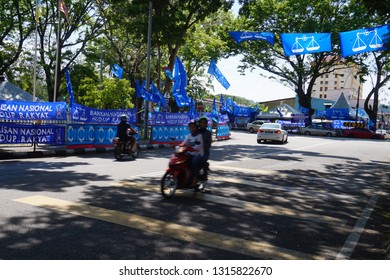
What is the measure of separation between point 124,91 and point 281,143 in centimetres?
1231

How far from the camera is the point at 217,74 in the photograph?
80.4 ft

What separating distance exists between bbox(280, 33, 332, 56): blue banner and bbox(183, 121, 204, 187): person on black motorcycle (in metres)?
12.8

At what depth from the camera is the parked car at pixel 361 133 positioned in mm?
40625

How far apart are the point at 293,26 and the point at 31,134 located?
32804 mm

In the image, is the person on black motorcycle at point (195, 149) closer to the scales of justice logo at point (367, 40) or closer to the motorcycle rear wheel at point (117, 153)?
the motorcycle rear wheel at point (117, 153)

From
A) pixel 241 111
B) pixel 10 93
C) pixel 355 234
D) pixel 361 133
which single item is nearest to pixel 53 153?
pixel 10 93

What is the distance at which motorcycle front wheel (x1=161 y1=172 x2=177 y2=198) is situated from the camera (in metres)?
7.01

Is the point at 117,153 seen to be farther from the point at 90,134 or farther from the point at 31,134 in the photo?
the point at 31,134

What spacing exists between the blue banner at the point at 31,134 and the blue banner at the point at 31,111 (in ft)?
1.26

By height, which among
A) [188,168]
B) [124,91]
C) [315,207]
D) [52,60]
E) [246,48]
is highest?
[246,48]

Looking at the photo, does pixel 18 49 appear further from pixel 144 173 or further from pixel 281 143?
pixel 144 173

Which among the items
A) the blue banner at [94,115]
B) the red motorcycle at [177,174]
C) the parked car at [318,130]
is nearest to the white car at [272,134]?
the blue banner at [94,115]
